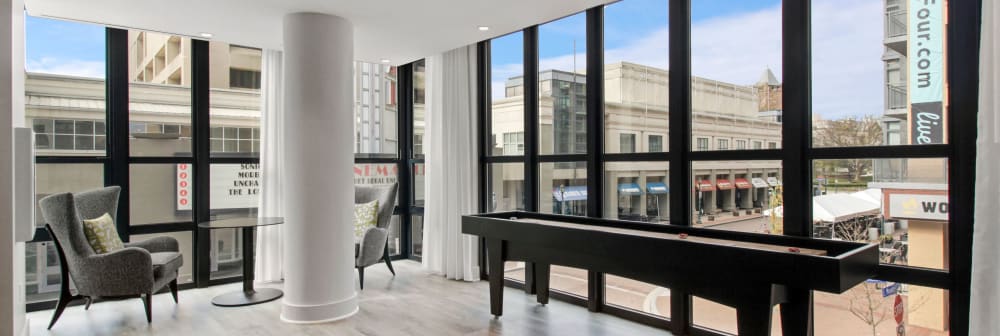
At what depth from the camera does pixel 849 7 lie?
118 inches

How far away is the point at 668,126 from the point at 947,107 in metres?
1.59

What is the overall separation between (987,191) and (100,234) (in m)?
5.45

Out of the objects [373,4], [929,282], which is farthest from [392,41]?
[929,282]

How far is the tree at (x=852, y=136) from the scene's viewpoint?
9.71ft

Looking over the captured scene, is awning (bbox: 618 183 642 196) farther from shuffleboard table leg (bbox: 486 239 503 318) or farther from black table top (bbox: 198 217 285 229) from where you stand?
black table top (bbox: 198 217 285 229)

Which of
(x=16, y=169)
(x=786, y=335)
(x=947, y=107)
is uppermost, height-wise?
(x=947, y=107)

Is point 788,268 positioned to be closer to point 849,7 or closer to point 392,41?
point 849,7

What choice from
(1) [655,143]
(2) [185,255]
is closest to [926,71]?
(1) [655,143]

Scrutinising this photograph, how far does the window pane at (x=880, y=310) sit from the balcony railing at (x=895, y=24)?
134cm

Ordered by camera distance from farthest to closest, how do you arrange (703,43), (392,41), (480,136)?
1. (480,136)
2. (392,41)
3. (703,43)

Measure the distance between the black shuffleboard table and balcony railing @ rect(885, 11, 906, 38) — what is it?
3.71 ft

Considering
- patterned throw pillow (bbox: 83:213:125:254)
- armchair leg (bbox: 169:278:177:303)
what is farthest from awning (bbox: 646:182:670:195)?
patterned throw pillow (bbox: 83:213:125:254)

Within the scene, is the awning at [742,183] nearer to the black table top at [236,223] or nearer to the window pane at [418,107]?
the black table top at [236,223]

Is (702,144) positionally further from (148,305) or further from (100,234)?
(100,234)
